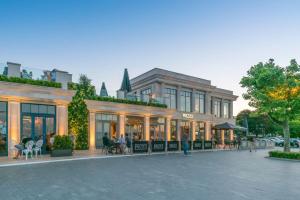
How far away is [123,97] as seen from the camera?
25516 mm

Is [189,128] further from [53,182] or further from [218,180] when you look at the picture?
[53,182]

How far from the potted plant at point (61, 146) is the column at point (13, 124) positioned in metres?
2.63

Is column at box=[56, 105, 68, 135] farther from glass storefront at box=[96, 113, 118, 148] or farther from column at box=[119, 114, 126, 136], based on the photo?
column at box=[119, 114, 126, 136]

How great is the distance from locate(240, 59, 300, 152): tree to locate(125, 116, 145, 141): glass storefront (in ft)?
41.1

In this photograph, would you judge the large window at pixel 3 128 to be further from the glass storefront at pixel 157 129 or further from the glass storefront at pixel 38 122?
the glass storefront at pixel 157 129

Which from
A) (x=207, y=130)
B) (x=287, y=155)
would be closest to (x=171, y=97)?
(x=207, y=130)

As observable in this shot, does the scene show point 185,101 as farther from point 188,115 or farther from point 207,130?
point 207,130

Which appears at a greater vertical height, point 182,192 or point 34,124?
point 34,124

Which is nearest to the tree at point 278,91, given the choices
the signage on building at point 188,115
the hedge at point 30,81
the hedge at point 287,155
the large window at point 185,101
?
the hedge at point 287,155

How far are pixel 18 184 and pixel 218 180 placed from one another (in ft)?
23.4

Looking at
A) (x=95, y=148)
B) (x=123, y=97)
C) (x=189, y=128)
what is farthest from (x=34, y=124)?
(x=189, y=128)

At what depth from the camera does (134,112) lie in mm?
25500

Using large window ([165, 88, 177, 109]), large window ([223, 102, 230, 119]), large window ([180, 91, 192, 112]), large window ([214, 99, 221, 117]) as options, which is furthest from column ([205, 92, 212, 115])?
large window ([165, 88, 177, 109])

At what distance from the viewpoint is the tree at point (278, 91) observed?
60.7 feet
